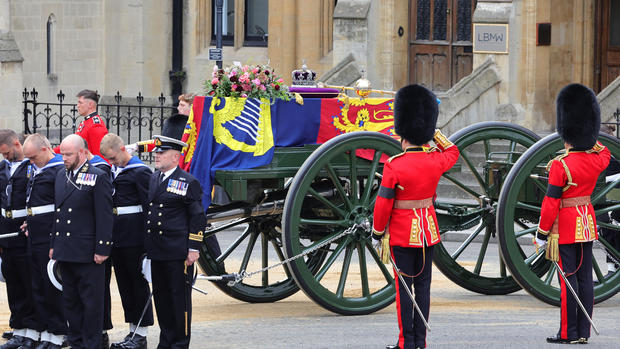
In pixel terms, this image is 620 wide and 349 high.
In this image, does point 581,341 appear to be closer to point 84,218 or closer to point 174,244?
point 174,244

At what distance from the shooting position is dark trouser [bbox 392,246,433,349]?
935 centimetres

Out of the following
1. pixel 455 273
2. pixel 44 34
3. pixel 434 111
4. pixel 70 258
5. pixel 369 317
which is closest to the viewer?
pixel 70 258

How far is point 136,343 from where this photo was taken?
963cm

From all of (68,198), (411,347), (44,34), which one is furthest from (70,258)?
(44,34)

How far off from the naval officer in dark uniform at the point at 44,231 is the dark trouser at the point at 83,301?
1.44ft

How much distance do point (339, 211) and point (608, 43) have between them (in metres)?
12.6

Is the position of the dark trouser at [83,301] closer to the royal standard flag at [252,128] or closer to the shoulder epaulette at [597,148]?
the royal standard flag at [252,128]

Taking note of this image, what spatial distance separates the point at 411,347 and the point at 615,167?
3.94 m

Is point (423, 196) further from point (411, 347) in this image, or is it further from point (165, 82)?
point (165, 82)

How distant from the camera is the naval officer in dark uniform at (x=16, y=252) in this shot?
396 inches

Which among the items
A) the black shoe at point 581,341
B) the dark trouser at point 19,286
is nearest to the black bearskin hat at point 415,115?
the black shoe at point 581,341

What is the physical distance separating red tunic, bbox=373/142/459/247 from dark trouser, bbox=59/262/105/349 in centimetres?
200

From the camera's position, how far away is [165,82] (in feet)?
92.7

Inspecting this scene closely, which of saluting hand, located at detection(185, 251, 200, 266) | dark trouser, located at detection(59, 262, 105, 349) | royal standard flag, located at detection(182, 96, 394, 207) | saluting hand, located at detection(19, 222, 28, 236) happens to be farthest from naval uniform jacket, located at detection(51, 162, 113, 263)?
royal standard flag, located at detection(182, 96, 394, 207)
